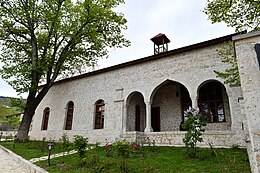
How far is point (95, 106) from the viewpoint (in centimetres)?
1300

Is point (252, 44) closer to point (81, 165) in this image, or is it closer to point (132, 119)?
point (81, 165)

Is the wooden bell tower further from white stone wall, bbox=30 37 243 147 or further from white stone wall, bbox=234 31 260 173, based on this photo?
white stone wall, bbox=234 31 260 173

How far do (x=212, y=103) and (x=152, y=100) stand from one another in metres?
3.59

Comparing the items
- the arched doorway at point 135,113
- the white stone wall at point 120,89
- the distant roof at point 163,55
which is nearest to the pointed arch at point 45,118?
the white stone wall at point 120,89

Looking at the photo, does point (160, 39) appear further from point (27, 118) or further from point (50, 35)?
point (27, 118)

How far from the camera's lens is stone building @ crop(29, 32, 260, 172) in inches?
352

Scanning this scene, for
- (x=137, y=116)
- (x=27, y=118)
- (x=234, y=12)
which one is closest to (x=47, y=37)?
(x=27, y=118)

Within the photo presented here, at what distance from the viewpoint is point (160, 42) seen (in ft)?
46.8

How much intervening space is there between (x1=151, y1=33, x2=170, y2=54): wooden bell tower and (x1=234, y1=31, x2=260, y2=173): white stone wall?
36.3 feet

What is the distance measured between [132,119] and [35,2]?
432 inches

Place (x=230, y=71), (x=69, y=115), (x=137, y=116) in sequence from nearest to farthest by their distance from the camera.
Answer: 1. (x=230, y=71)
2. (x=137, y=116)
3. (x=69, y=115)

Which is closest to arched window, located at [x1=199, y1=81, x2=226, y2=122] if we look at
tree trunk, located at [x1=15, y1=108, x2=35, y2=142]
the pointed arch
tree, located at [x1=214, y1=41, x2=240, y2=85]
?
tree, located at [x1=214, y1=41, x2=240, y2=85]

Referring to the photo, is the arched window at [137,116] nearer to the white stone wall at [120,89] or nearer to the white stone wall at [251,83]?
the white stone wall at [120,89]

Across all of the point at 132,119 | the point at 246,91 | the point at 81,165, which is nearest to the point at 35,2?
the point at 132,119
